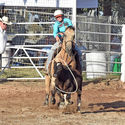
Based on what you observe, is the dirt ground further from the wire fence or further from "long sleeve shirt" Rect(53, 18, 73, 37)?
"long sleeve shirt" Rect(53, 18, 73, 37)

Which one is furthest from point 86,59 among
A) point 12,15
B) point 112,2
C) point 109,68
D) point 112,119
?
point 112,2

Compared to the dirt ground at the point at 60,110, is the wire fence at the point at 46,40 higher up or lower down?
higher up

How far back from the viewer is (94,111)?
944 cm

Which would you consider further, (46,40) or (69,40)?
(46,40)

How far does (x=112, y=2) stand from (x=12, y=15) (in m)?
12.4

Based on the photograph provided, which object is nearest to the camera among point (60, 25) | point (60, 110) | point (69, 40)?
point (69, 40)

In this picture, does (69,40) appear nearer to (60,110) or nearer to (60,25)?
(60,25)

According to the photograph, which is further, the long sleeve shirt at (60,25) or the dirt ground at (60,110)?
the long sleeve shirt at (60,25)

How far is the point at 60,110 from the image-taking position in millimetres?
9414

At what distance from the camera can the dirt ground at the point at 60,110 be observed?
26.0 ft

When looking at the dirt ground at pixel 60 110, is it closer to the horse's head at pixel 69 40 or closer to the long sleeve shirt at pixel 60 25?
the horse's head at pixel 69 40

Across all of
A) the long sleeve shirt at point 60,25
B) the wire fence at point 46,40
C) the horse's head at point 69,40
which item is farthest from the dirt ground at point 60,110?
the long sleeve shirt at point 60,25

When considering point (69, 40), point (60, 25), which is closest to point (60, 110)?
point (69, 40)

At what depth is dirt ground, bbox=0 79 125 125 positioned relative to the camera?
7.92 meters
